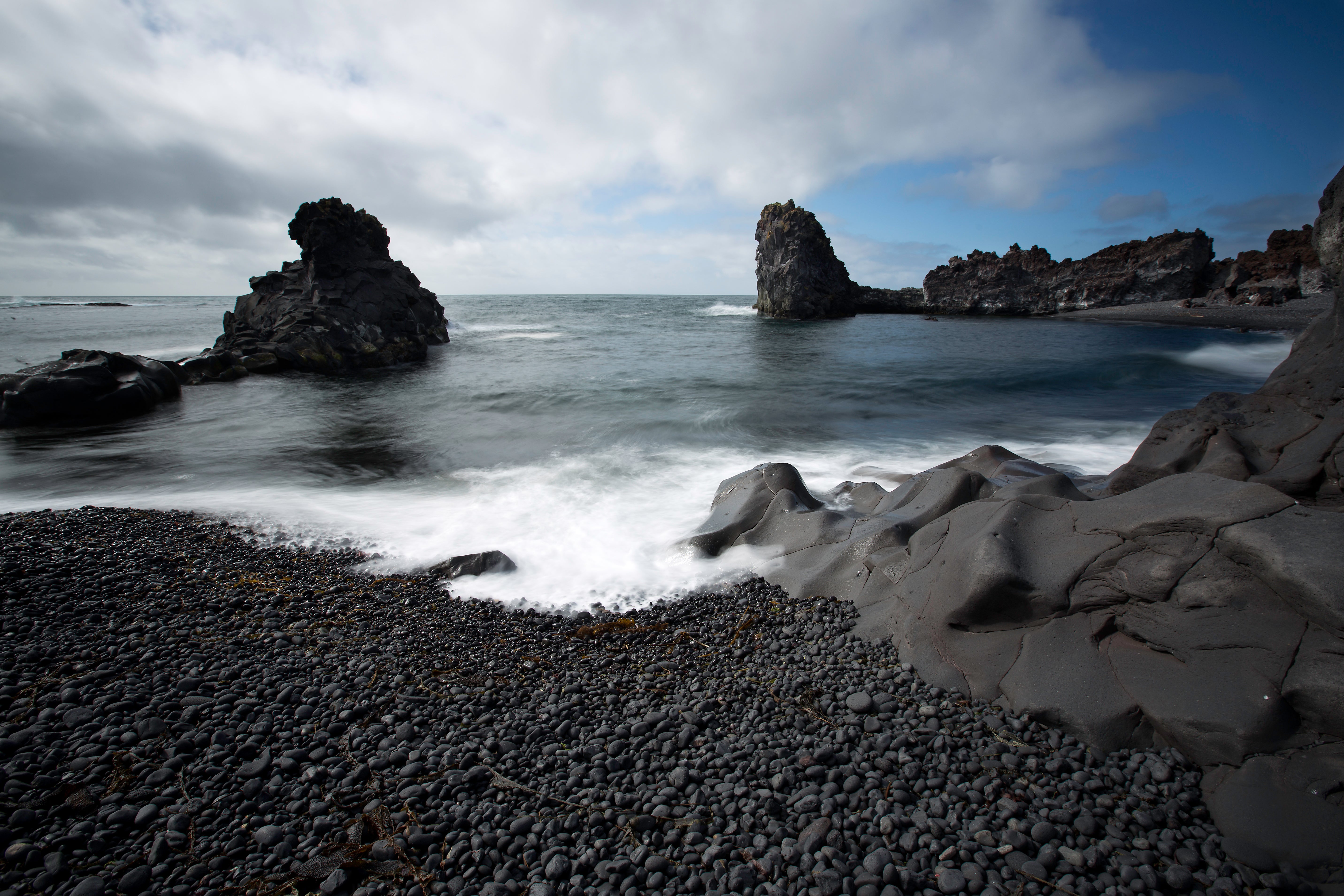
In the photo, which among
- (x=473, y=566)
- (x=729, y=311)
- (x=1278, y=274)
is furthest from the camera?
(x=729, y=311)

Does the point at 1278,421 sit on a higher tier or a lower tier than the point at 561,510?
higher

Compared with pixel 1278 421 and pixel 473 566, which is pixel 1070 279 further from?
pixel 473 566

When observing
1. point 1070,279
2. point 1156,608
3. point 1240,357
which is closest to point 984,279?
point 1070,279

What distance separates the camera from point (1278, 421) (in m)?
6.66

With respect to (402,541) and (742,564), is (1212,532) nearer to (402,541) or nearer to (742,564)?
(742,564)

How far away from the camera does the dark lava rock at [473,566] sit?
5.84m

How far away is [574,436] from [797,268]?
4925 cm

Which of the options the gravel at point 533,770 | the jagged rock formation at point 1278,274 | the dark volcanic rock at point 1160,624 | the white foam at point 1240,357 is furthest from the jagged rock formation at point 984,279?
the gravel at point 533,770

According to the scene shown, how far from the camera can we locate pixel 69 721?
3.26 meters

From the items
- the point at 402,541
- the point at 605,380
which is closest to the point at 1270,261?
the point at 605,380

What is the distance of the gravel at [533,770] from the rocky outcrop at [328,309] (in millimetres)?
20865

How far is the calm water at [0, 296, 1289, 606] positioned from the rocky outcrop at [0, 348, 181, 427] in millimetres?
877

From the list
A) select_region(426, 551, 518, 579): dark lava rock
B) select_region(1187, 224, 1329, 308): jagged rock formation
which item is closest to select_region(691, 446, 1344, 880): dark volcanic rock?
select_region(426, 551, 518, 579): dark lava rock

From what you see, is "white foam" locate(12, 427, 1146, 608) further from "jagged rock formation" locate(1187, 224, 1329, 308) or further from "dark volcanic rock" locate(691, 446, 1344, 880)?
"jagged rock formation" locate(1187, 224, 1329, 308)
